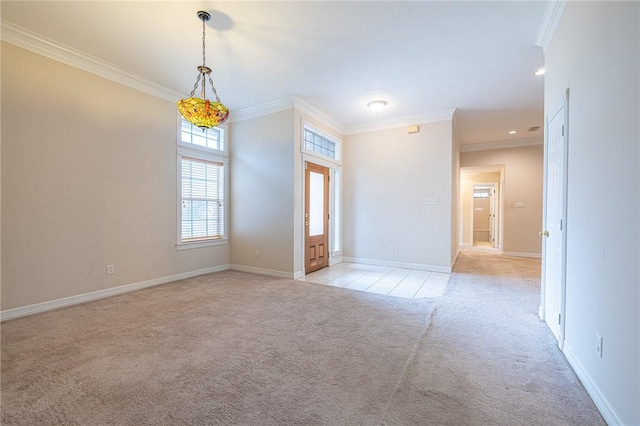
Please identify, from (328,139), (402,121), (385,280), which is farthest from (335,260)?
(402,121)

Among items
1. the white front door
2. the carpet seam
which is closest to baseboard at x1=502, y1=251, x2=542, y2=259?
the white front door

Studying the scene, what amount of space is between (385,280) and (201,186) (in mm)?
3655

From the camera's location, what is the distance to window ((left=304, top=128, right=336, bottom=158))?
514 cm

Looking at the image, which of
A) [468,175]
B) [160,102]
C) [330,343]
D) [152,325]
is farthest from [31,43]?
[468,175]

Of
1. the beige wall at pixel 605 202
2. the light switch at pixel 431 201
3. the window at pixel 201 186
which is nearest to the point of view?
the beige wall at pixel 605 202

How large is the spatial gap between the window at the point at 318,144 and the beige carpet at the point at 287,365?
3015 mm

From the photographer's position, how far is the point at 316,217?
17.6ft

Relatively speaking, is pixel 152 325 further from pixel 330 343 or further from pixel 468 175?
pixel 468 175

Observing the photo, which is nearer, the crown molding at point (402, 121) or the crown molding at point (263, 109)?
the crown molding at point (263, 109)

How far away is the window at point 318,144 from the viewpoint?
5142 millimetres

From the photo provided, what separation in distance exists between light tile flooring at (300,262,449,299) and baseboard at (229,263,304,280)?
0.14 meters

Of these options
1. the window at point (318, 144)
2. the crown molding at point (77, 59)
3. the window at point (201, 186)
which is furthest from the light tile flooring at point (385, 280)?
the crown molding at point (77, 59)

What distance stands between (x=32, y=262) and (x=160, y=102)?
8.77ft

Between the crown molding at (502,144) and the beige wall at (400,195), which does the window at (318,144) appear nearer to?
the beige wall at (400,195)
